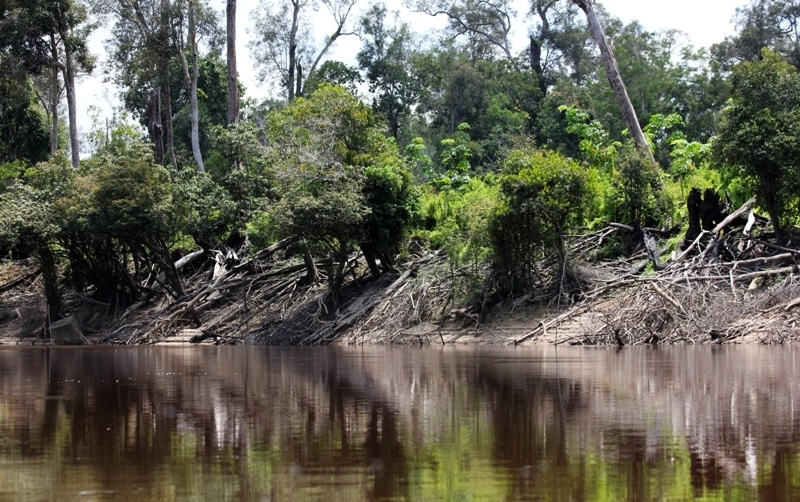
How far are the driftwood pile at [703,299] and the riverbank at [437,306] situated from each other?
31 millimetres

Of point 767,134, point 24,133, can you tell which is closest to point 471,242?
point 767,134

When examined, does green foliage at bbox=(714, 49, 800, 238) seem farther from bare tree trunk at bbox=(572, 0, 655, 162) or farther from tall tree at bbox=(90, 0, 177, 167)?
tall tree at bbox=(90, 0, 177, 167)

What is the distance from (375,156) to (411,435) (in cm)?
2444

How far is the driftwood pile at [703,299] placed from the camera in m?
21.3

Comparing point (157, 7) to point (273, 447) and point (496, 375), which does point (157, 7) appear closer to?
point (496, 375)

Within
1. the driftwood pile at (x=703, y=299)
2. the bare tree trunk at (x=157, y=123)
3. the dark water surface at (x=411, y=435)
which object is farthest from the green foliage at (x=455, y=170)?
the dark water surface at (x=411, y=435)

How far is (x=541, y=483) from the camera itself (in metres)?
5.75

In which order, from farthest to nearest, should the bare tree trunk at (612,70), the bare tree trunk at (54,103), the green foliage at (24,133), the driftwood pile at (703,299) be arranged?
the green foliage at (24,133) → the bare tree trunk at (54,103) → the bare tree trunk at (612,70) → the driftwood pile at (703,299)

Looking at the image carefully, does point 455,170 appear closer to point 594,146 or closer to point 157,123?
point 594,146

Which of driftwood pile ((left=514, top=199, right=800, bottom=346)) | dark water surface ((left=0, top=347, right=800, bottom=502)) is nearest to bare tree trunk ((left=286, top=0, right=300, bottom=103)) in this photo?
driftwood pile ((left=514, top=199, right=800, bottom=346))

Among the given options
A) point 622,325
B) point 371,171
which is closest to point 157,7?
point 371,171

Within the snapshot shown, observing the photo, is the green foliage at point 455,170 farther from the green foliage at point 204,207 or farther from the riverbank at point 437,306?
the green foliage at point 204,207

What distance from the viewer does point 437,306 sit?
92.4 feet

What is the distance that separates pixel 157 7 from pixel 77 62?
4.22 meters
